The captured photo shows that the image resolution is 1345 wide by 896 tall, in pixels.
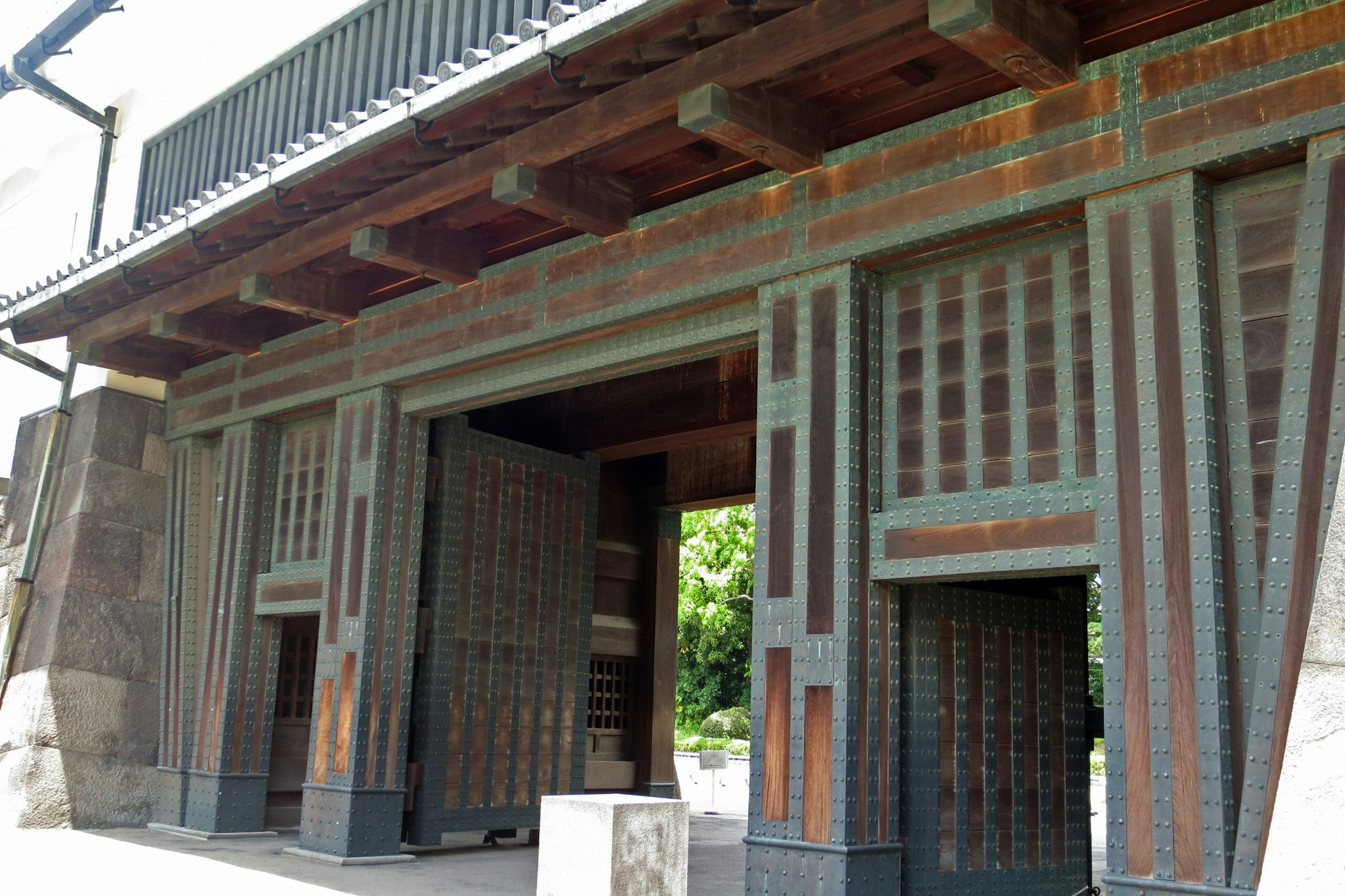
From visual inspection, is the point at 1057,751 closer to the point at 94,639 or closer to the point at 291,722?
the point at 291,722

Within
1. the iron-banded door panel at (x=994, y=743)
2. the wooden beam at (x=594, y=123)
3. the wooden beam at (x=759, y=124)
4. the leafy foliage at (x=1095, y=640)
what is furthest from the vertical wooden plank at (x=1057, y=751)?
the leafy foliage at (x=1095, y=640)

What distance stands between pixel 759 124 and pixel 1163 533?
3.07 m

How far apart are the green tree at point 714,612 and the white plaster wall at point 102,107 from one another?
16.6 meters

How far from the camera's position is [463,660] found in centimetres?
1061

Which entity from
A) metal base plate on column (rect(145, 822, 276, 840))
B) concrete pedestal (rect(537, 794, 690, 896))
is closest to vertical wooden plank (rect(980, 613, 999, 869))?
concrete pedestal (rect(537, 794, 690, 896))

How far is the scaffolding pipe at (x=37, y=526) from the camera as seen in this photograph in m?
11.9

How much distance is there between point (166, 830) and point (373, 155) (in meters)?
6.85

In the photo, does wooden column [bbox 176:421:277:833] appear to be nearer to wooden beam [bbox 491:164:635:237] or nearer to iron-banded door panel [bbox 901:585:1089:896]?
A: wooden beam [bbox 491:164:635:237]

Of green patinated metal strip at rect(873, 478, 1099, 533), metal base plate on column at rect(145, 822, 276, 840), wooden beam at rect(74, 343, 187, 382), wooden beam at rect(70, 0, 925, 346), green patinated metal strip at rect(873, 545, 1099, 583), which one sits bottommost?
metal base plate on column at rect(145, 822, 276, 840)

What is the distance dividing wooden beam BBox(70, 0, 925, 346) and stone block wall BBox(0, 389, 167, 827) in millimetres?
2898

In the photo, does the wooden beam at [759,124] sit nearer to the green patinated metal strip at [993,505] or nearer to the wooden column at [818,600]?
the wooden column at [818,600]

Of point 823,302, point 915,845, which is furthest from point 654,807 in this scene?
point 823,302

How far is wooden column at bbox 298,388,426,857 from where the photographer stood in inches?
375

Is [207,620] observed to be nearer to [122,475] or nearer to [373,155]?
[122,475]
